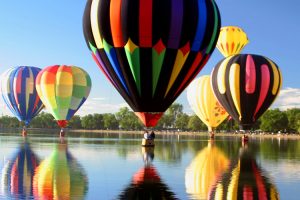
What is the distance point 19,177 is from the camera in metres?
18.8

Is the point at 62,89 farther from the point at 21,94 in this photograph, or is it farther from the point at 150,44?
the point at 150,44

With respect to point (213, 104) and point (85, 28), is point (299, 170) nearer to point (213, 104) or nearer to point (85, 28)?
point (85, 28)

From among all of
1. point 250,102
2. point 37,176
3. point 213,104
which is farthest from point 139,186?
point 213,104

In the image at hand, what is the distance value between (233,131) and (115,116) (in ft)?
221

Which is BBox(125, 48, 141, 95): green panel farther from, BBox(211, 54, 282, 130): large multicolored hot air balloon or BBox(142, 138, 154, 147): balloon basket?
BBox(211, 54, 282, 130): large multicolored hot air balloon

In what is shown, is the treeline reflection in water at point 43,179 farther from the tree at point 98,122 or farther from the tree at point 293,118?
the tree at point 98,122

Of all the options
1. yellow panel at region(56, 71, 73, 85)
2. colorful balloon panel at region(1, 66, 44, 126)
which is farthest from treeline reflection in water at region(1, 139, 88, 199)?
colorful balloon panel at region(1, 66, 44, 126)

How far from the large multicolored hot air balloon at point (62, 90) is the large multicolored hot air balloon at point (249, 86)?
730 inches

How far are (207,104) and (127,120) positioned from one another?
118833 millimetres

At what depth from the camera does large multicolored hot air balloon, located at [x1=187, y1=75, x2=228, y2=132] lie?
205 feet

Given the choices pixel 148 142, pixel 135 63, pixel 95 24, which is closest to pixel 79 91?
pixel 148 142

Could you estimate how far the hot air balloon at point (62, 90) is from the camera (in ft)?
184

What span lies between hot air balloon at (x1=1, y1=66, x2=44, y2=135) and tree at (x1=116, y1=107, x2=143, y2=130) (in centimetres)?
10881

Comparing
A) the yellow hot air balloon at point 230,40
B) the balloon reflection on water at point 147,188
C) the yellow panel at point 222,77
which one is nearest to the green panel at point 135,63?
the balloon reflection on water at point 147,188
